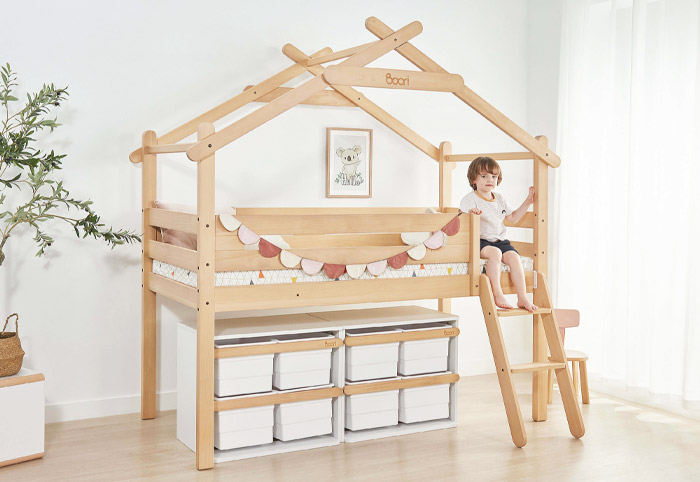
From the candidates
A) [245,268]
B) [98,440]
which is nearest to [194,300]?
[245,268]

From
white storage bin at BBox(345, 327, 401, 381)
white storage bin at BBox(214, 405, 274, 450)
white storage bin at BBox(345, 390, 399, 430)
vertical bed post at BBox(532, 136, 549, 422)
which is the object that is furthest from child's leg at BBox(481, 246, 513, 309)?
white storage bin at BBox(214, 405, 274, 450)

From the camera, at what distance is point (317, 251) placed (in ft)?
10.9

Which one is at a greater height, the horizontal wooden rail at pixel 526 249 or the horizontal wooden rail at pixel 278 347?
the horizontal wooden rail at pixel 526 249

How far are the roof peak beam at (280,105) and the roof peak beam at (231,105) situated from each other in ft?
2.85

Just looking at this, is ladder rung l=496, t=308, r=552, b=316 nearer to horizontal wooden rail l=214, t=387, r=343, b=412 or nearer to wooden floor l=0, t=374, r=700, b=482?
wooden floor l=0, t=374, r=700, b=482

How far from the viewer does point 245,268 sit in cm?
318

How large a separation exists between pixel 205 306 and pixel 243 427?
22.9 inches

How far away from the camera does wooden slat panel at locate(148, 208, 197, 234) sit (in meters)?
3.21

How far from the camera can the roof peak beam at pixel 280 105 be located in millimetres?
3041

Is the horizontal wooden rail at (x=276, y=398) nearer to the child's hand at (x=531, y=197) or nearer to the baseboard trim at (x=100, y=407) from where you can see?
the baseboard trim at (x=100, y=407)

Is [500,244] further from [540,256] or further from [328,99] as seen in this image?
[328,99]

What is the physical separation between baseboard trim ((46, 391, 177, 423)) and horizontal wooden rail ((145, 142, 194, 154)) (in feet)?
4.26

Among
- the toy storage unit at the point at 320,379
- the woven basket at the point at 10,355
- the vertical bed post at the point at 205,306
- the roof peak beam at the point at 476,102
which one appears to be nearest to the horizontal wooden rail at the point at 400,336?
the toy storage unit at the point at 320,379

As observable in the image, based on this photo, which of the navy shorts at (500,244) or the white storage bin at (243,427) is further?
the navy shorts at (500,244)
